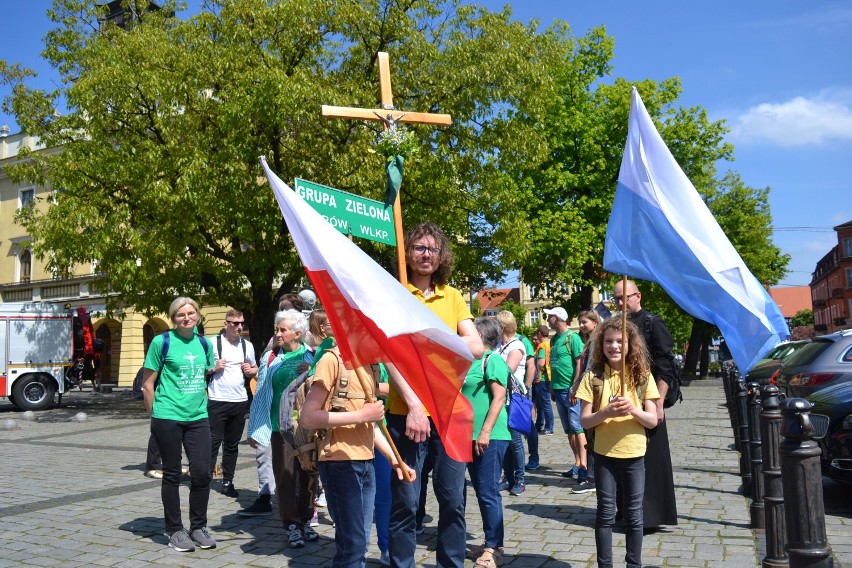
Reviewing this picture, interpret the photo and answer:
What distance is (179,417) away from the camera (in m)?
6.08

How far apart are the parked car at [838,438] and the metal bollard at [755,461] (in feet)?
1.68

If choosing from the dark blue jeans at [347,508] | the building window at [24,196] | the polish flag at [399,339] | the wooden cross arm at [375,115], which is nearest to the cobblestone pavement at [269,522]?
the dark blue jeans at [347,508]

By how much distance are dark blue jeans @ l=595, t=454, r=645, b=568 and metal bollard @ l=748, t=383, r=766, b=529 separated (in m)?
2.09

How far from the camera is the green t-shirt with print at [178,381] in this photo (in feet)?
20.0

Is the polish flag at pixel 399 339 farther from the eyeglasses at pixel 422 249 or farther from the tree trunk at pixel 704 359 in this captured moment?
the tree trunk at pixel 704 359

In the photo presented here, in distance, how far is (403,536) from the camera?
417 cm

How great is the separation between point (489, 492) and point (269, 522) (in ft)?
8.25

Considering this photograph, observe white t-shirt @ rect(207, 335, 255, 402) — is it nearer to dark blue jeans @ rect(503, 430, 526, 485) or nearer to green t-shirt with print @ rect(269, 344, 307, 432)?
green t-shirt with print @ rect(269, 344, 307, 432)

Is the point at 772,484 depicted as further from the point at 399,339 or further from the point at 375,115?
the point at 375,115

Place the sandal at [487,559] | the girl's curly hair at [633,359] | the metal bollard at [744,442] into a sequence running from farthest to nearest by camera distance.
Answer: the metal bollard at [744,442] < the sandal at [487,559] < the girl's curly hair at [633,359]

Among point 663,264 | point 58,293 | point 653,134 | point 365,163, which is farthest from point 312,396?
point 58,293

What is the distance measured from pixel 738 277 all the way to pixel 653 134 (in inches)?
44.5

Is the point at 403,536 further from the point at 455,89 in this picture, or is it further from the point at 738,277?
the point at 455,89

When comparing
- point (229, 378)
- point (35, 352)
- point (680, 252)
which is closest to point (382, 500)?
point (680, 252)
